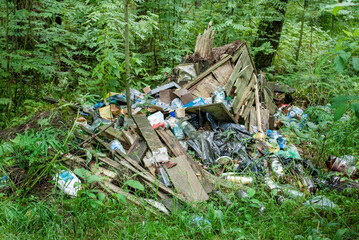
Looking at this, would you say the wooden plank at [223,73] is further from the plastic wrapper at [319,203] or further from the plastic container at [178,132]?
the plastic wrapper at [319,203]

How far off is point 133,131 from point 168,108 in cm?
91

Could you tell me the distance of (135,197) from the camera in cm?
265

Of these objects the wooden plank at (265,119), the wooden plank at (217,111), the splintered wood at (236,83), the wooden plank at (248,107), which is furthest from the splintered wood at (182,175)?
the wooden plank at (265,119)

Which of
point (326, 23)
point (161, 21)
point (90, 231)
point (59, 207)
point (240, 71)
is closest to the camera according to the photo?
point (90, 231)

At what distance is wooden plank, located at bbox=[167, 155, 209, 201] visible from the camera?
2.89m

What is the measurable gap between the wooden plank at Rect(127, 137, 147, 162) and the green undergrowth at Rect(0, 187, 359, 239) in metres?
0.83

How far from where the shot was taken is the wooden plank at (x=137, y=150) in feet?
11.1

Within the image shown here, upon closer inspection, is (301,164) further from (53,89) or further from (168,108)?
(53,89)

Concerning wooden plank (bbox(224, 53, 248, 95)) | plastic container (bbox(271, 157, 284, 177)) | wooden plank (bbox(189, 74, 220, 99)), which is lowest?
plastic container (bbox(271, 157, 284, 177))

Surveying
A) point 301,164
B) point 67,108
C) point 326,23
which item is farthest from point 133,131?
point 326,23

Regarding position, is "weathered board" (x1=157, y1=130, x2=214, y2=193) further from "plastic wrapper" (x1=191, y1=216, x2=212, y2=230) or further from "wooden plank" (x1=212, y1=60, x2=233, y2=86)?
"wooden plank" (x1=212, y1=60, x2=233, y2=86)

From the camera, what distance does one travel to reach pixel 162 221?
2.46 m

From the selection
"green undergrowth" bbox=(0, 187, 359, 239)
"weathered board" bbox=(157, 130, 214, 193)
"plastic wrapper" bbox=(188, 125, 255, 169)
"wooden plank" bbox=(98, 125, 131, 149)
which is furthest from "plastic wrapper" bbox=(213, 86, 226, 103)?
"green undergrowth" bbox=(0, 187, 359, 239)

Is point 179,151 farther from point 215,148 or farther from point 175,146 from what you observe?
point 215,148
